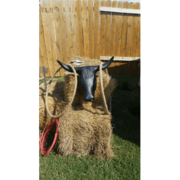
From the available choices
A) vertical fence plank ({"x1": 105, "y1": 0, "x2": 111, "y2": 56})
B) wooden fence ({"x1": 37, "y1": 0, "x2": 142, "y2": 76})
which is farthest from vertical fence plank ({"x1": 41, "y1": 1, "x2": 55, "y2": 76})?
vertical fence plank ({"x1": 105, "y1": 0, "x2": 111, "y2": 56})

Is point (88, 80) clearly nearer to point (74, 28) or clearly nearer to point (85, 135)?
point (85, 135)

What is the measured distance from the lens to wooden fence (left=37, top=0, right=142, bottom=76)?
5.76 metres

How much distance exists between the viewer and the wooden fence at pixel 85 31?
5.76m

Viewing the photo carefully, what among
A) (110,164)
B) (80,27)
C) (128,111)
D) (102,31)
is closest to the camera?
(110,164)

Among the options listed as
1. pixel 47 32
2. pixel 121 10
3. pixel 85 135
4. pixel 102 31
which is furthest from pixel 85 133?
pixel 121 10

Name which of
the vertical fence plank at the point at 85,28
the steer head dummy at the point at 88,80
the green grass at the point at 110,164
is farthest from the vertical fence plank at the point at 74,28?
the green grass at the point at 110,164

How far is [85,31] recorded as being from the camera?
20.1ft

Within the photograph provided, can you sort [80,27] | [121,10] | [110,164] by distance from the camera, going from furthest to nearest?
[80,27] < [121,10] < [110,164]

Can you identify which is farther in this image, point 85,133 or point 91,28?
point 91,28

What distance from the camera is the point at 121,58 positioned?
666 centimetres

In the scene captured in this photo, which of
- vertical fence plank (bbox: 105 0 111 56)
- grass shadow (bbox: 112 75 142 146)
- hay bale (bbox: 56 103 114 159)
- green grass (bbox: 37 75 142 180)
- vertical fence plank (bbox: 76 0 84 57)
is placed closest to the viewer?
green grass (bbox: 37 75 142 180)

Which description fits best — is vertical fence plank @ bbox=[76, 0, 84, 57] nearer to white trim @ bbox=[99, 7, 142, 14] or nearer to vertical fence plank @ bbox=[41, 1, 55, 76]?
white trim @ bbox=[99, 7, 142, 14]

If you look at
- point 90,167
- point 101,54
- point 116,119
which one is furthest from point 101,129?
point 101,54
